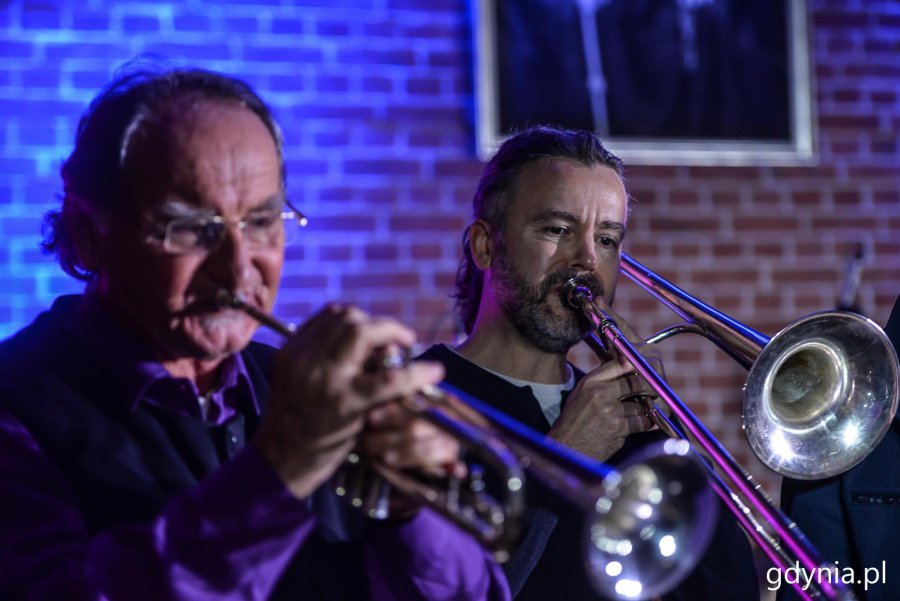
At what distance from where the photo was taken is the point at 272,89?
3.79 m

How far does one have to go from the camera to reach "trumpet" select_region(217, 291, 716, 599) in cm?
135

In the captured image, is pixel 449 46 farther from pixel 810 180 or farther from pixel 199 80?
pixel 199 80

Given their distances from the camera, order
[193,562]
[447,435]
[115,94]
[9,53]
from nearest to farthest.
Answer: [193,562] < [447,435] < [115,94] < [9,53]

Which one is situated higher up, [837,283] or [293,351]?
[293,351]

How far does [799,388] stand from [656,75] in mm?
1995

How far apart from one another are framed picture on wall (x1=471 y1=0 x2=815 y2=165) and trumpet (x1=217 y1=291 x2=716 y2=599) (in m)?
2.58

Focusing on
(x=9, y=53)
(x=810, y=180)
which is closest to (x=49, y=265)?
(x=9, y=53)

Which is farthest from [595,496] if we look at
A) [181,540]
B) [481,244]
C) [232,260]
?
[481,244]

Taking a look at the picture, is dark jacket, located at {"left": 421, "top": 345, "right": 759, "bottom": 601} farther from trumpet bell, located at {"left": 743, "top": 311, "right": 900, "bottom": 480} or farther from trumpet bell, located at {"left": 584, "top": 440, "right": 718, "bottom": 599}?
trumpet bell, located at {"left": 584, "top": 440, "right": 718, "bottom": 599}

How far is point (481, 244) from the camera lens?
2.67 metres

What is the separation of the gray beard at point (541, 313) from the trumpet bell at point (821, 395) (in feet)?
1.48

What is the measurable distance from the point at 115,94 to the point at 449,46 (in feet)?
7.97

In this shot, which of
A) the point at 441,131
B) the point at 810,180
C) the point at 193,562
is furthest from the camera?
the point at 810,180

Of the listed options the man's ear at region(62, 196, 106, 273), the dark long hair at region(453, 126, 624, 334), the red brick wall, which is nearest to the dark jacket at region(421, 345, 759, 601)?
the dark long hair at region(453, 126, 624, 334)
